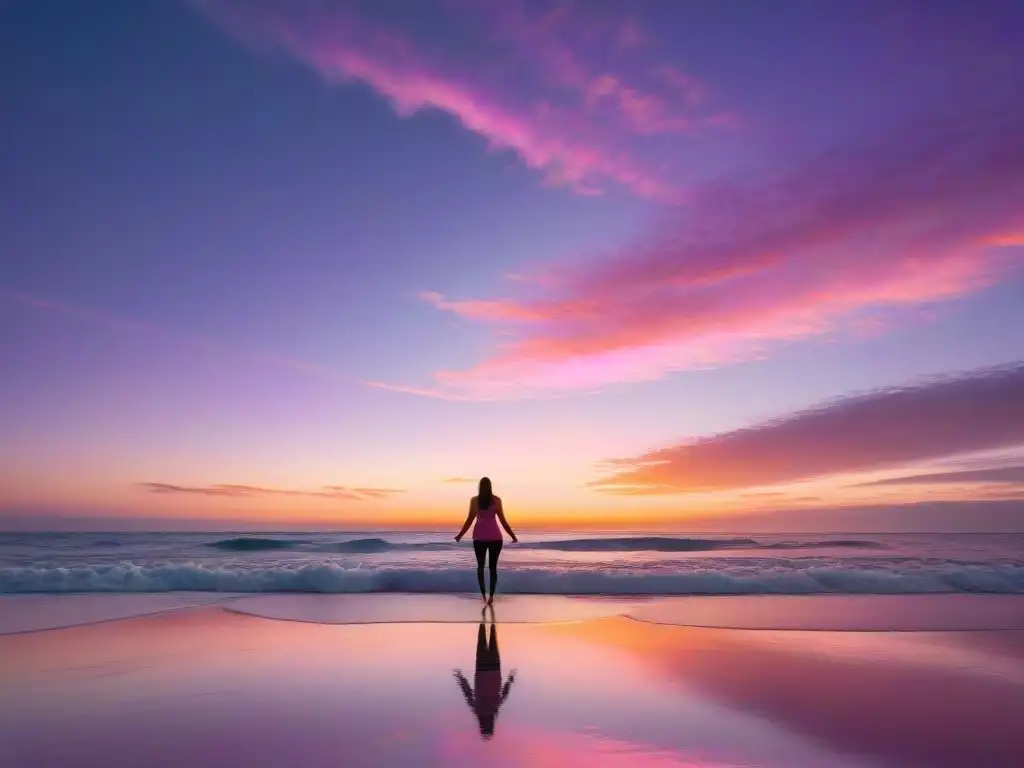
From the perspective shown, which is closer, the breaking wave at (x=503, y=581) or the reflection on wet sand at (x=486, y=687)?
the reflection on wet sand at (x=486, y=687)

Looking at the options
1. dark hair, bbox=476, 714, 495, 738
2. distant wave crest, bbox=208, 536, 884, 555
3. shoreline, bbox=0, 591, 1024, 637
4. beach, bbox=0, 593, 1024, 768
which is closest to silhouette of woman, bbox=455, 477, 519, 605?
shoreline, bbox=0, 591, 1024, 637

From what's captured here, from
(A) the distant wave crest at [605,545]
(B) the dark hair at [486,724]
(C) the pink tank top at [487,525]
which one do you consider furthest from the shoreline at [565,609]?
(A) the distant wave crest at [605,545]

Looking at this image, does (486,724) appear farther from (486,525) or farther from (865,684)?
(486,525)

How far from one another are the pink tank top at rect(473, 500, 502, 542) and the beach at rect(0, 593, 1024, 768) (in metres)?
1.44

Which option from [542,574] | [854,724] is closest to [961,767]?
[854,724]

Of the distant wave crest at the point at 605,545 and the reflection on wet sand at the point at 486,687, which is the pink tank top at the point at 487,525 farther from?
the distant wave crest at the point at 605,545

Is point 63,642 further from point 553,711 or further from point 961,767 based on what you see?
point 961,767

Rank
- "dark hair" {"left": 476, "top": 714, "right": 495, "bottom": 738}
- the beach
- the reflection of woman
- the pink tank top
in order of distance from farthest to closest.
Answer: the pink tank top < the reflection of woman < "dark hair" {"left": 476, "top": 714, "right": 495, "bottom": 738} < the beach

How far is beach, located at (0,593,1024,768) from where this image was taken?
451cm

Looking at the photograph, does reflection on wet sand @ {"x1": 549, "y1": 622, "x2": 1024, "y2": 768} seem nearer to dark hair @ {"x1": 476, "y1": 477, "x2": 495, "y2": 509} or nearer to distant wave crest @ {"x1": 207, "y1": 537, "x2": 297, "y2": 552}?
dark hair @ {"x1": 476, "y1": 477, "x2": 495, "y2": 509}

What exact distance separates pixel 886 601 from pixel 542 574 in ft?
23.4

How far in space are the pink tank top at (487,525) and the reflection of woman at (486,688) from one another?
12.0 ft

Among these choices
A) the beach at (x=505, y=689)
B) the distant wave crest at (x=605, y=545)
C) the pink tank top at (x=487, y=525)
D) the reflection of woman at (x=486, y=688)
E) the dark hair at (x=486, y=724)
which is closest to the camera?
the beach at (x=505, y=689)

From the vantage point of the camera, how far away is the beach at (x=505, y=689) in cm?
451
